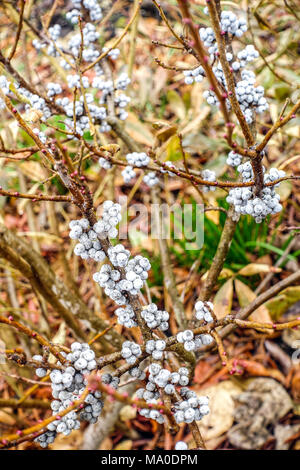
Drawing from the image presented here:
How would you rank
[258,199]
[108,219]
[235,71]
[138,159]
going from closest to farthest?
[108,219]
[258,199]
[235,71]
[138,159]

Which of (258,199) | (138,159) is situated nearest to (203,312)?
(258,199)

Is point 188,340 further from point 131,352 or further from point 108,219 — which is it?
point 108,219

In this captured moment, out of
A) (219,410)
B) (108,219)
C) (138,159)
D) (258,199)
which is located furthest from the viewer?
(219,410)

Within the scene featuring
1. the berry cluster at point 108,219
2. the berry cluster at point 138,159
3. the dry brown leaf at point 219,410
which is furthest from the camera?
the dry brown leaf at point 219,410

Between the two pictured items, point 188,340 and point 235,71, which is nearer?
point 188,340

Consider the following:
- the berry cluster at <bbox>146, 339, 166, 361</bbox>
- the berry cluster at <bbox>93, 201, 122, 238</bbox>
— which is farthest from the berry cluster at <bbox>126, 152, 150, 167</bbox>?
the berry cluster at <bbox>146, 339, 166, 361</bbox>

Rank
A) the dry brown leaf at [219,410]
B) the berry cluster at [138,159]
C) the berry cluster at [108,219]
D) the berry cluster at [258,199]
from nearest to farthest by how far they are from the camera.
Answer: the berry cluster at [108,219] → the berry cluster at [258,199] → the berry cluster at [138,159] → the dry brown leaf at [219,410]

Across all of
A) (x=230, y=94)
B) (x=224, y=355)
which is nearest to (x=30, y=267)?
(x=224, y=355)

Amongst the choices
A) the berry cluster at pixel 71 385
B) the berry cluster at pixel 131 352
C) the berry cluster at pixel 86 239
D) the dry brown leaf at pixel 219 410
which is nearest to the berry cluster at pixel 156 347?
the berry cluster at pixel 131 352

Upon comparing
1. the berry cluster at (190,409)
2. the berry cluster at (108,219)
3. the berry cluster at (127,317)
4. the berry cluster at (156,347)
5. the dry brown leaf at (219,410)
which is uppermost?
the berry cluster at (108,219)

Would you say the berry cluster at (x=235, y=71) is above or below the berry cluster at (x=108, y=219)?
above

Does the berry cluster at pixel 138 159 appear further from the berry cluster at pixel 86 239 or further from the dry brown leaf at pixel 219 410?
the dry brown leaf at pixel 219 410

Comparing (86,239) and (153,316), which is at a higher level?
(86,239)
